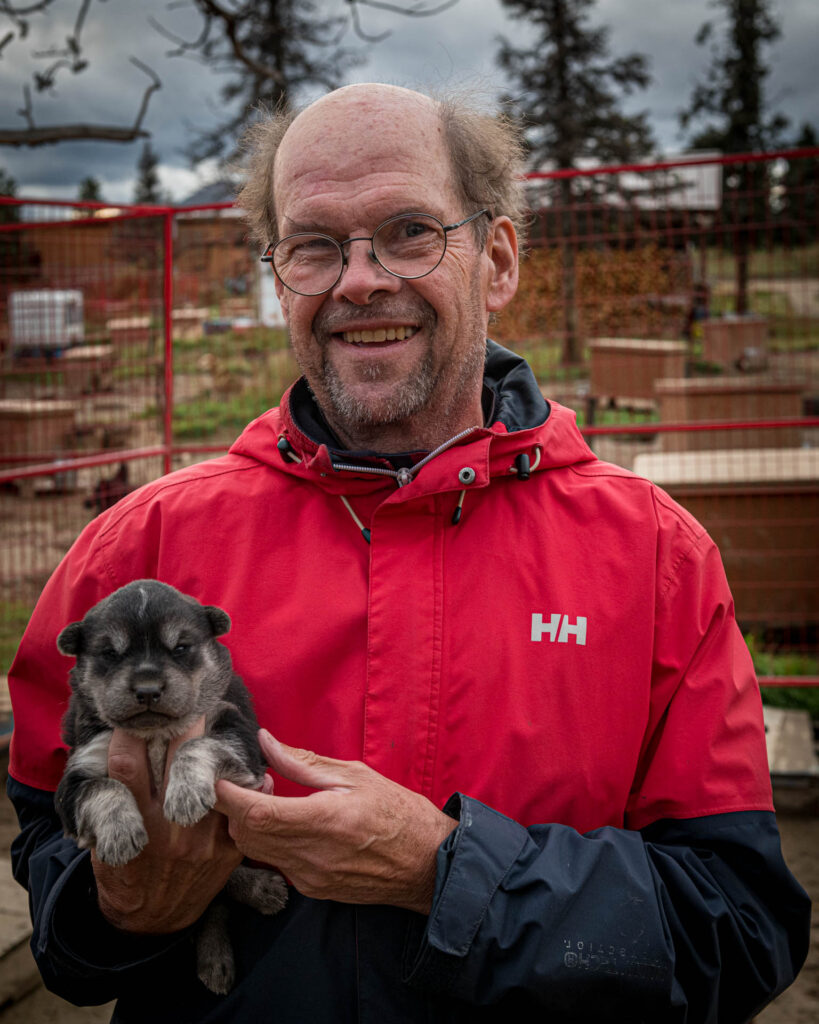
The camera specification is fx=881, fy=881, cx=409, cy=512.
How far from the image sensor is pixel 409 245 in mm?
2600

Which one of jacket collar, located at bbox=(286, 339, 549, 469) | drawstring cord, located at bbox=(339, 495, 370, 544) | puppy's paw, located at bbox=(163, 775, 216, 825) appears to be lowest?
puppy's paw, located at bbox=(163, 775, 216, 825)

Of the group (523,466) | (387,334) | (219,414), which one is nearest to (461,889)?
(523,466)

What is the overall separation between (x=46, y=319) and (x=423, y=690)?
8057mm

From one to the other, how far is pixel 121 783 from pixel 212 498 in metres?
0.83

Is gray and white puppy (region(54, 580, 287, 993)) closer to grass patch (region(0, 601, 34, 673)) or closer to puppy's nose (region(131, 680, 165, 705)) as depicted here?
puppy's nose (region(131, 680, 165, 705))

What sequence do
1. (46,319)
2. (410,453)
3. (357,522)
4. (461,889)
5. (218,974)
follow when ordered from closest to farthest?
(461,889) → (218,974) → (357,522) → (410,453) → (46,319)

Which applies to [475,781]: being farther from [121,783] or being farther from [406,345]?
[406,345]

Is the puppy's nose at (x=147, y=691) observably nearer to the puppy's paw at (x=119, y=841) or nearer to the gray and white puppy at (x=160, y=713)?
the gray and white puppy at (x=160, y=713)

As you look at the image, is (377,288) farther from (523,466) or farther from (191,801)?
(191,801)

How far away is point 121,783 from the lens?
220 cm

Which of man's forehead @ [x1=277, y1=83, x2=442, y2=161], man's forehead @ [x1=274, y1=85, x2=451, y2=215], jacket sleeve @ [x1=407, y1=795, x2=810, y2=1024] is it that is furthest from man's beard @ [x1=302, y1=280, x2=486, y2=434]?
jacket sleeve @ [x1=407, y1=795, x2=810, y2=1024]

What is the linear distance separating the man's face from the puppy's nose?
3.11ft

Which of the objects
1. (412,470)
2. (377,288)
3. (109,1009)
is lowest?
(109,1009)

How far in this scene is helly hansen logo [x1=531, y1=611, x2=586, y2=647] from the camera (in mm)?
2369
